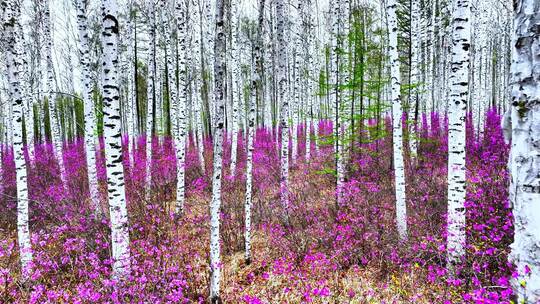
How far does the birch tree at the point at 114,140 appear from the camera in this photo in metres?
4.44

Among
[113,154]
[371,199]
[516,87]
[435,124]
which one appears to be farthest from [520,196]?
[435,124]

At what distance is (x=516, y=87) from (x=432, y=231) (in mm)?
5024

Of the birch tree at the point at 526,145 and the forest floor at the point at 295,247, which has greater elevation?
the birch tree at the point at 526,145

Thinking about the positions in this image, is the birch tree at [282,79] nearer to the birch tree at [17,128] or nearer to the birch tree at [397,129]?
the birch tree at [397,129]

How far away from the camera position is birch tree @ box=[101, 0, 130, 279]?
175 inches

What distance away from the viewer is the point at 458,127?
419 centimetres

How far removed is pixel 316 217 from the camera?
7031 millimetres

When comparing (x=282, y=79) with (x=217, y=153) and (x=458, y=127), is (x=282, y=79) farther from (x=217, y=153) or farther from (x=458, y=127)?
(x=458, y=127)

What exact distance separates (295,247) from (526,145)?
5080mm

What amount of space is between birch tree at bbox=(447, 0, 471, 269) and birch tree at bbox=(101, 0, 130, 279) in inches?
195

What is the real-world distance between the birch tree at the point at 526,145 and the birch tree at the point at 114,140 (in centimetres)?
481

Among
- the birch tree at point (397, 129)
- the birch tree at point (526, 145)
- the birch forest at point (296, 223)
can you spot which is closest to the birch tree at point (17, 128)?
the birch forest at point (296, 223)

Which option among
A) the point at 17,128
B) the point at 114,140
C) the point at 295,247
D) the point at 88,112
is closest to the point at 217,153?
the point at 114,140

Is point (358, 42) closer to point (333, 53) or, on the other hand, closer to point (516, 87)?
point (333, 53)
